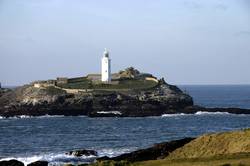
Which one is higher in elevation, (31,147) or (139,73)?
(139,73)

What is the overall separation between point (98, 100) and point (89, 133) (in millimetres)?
44224

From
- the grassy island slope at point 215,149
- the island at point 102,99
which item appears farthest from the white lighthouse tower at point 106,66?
the grassy island slope at point 215,149

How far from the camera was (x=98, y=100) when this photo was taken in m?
125

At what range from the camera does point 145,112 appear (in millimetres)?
118375

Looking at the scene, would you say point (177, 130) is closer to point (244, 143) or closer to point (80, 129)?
point (80, 129)

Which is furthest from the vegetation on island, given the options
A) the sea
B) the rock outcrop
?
the sea

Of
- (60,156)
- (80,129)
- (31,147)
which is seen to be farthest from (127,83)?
(60,156)

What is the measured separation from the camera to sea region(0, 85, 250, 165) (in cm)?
5716

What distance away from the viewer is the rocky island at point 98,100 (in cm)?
12001

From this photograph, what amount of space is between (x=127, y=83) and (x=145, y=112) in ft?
73.3

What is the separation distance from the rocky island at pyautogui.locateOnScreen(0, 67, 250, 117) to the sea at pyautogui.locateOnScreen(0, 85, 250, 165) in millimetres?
5390

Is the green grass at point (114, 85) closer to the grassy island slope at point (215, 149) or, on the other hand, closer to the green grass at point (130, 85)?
the green grass at point (130, 85)

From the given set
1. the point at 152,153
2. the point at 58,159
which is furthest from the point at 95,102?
the point at 152,153

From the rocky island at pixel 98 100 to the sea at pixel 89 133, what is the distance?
539 centimetres
